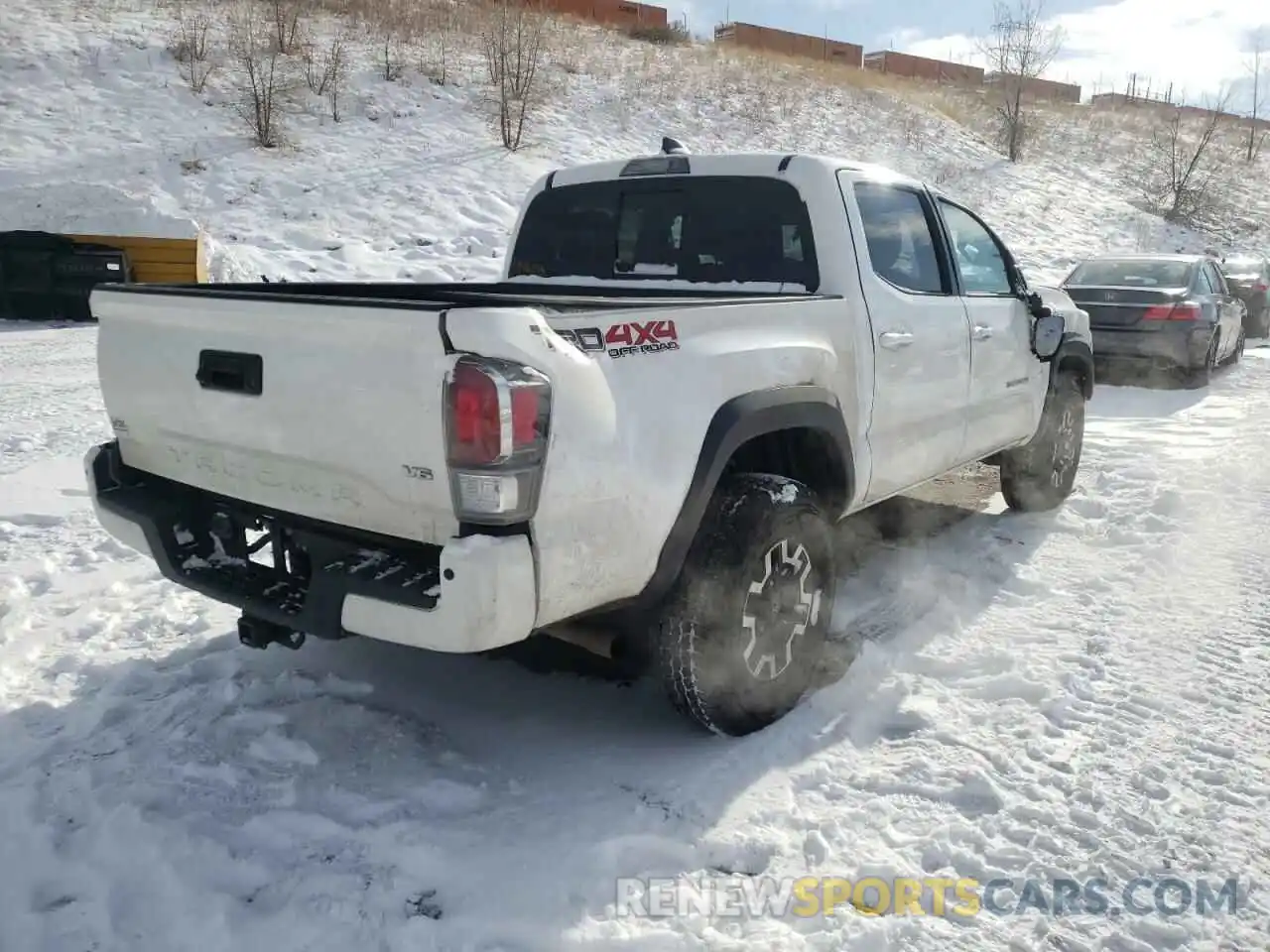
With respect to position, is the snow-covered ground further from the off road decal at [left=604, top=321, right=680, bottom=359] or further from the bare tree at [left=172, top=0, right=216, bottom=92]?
the bare tree at [left=172, top=0, right=216, bottom=92]

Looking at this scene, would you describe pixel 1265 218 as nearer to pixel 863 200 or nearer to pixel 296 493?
pixel 863 200

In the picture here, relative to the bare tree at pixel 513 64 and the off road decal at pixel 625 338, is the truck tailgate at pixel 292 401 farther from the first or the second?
the bare tree at pixel 513 64

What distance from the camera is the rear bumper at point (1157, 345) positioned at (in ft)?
32.7

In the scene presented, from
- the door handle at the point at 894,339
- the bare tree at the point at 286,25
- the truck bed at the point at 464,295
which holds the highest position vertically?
the bare tree at the point at 286,25

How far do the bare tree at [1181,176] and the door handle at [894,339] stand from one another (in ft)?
91.3

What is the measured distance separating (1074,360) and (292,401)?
4.84m

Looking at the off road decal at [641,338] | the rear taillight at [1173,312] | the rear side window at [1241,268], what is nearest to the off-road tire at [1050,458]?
the off road decal at [641,338]

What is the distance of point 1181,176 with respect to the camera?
29906 mm

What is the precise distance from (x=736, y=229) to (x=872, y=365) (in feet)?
2.59

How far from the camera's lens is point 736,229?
12.6ft

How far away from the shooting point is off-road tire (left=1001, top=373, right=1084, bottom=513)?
18.0ft

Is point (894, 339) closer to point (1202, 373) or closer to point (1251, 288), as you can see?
point (1202, 373)

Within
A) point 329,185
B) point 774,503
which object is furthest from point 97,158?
point 774,503

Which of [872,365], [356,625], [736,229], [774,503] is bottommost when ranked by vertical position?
[356,625]
